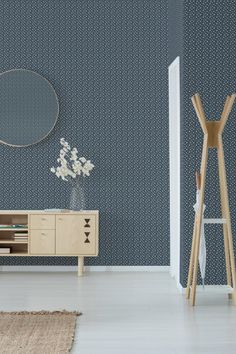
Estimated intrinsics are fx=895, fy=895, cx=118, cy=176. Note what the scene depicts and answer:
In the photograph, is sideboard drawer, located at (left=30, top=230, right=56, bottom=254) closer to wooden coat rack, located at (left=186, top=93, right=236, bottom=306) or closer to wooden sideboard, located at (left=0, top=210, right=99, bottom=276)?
wooden sideboard, located at (left=0, top=210, right=99, bottom=276)

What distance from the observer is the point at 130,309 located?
22.5 feet

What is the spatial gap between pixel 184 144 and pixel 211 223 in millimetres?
706

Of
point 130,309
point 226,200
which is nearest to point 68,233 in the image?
point 130,309

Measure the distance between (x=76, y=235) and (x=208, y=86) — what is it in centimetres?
218

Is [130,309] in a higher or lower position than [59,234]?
lower

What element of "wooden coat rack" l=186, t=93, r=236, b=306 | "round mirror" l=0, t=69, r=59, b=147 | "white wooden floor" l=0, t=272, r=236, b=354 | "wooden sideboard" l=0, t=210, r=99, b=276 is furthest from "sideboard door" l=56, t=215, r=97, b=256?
"wooden coat rack" l=186, t=93, r=236, b=306

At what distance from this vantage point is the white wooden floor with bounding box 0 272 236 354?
5500 millimetres

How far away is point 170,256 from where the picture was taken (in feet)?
30.3

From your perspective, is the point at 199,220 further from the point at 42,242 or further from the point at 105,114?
the point at 105,114

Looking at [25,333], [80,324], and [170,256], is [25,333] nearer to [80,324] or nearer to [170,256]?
[80,324]

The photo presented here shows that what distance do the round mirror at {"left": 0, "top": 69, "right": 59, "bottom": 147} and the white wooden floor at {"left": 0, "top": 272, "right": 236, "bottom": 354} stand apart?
56.1 inches

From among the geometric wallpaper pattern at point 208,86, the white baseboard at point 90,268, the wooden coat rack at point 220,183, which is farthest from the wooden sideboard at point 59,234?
the wooden coat rack at point 220,183

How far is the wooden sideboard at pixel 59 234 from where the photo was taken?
29.0ft

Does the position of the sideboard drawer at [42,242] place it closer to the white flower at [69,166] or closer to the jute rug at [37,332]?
the white flower at [69,166]
